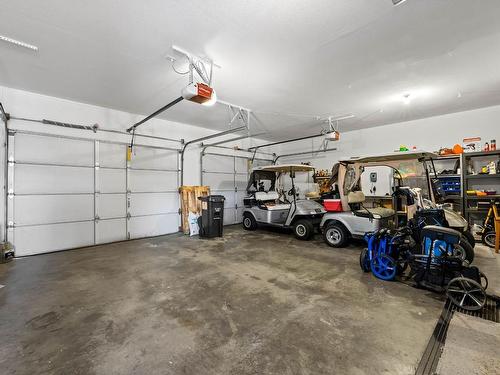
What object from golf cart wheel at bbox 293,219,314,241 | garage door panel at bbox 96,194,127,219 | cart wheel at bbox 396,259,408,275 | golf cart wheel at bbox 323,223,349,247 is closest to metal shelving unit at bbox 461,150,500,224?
golf cart wheel at bbox 323,223,349,247

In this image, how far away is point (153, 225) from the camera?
6.32 meters

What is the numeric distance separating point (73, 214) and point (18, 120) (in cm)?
210

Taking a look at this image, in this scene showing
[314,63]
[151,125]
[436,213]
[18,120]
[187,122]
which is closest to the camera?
[436,213]

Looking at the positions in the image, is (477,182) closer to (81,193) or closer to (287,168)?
(287,168)

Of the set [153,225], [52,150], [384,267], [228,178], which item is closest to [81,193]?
[52,150]

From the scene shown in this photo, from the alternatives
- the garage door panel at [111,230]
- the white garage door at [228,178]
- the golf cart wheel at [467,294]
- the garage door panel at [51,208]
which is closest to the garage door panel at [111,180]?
the garage door panel at [51,208]

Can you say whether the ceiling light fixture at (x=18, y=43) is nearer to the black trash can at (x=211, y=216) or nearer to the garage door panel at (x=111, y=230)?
the garage door panel at (x=111, y=230)

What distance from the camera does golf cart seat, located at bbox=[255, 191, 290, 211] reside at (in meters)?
6.46

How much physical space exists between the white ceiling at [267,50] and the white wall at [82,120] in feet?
0.94

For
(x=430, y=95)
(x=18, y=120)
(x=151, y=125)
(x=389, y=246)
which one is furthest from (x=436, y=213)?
(x=18, y=120)

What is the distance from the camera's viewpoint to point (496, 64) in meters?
3.65

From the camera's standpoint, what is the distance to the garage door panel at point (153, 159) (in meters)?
6.05

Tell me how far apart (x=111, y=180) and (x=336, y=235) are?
5465mm

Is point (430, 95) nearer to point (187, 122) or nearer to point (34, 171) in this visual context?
point (187, 122)
